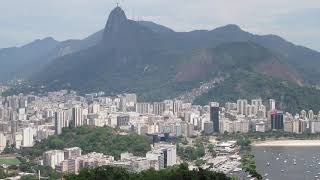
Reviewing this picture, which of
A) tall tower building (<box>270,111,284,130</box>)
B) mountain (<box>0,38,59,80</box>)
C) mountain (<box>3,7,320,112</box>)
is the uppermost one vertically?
mountain (<box>0,38,59,80</box>)

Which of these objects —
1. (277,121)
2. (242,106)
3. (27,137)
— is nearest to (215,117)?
(277,121)

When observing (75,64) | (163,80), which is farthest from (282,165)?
(75,64)

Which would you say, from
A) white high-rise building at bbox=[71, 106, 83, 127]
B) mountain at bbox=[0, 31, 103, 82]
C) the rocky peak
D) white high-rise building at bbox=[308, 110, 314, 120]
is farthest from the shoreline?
mountain at bbox=[0, 31, 103, 82]

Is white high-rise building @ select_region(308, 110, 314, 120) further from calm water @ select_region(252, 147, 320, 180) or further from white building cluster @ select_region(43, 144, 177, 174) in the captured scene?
white building cluster @ select_region(43, 144, 177, 174)

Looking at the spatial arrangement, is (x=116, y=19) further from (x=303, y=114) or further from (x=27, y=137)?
(x=27, y=137)

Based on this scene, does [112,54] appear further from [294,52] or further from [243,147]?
[243,147]
